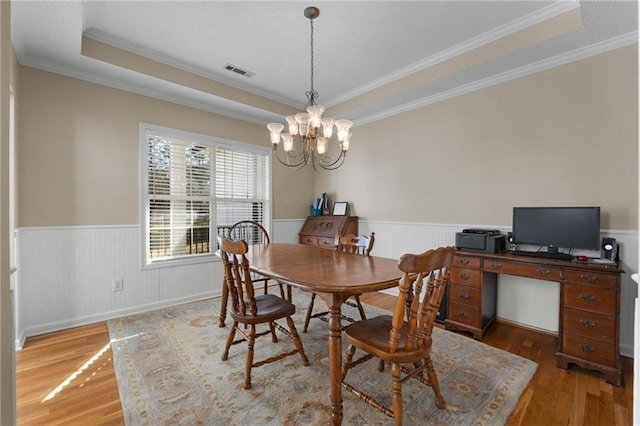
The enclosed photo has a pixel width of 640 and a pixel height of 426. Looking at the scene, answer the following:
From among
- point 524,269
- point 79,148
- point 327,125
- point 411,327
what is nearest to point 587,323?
point 524,269

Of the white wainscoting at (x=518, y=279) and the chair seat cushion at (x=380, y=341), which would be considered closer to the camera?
the chair seat cushion at (x=380, y=341)

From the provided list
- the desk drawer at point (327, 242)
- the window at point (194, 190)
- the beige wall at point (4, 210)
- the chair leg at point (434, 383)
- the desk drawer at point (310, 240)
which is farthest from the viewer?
the desk drawer at point (310, 240)

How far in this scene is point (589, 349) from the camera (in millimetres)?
2078

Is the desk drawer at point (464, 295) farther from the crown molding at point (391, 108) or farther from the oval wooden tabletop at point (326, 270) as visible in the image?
the crown molding at point (391, 108)

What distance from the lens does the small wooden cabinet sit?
4223 millimetres

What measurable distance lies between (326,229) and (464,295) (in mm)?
2178

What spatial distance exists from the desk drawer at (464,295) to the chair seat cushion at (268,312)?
164cm

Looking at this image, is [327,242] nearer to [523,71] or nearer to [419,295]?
[419,295]

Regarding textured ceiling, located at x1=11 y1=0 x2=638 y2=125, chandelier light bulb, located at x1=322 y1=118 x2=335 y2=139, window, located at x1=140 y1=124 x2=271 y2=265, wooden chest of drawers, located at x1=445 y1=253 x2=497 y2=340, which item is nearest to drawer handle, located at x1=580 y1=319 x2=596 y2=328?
wooden chest of drawers, located at x1=445 y1=253 x2=497 y2=340

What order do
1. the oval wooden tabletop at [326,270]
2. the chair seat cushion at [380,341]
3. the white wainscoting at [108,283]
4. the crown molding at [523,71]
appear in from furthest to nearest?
the white wainscoting at [108,283], the crown molding at [523,71], the oval wooden tabletop at [326,270], the chair seat cushion at [380,341]

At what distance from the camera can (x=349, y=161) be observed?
179 inches

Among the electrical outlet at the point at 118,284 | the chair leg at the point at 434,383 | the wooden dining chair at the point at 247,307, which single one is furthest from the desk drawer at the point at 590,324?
the electrical outlet at the point at 118,284

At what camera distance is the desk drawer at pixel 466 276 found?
2.69 m

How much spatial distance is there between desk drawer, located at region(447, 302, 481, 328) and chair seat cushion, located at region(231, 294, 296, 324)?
166 cm
